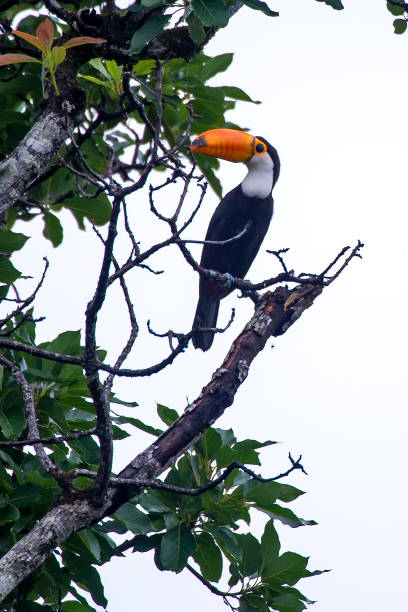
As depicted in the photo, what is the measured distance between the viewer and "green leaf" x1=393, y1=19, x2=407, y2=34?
4.26 meters

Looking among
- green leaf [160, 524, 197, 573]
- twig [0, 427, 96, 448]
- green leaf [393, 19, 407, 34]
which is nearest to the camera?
twig [0, 427, 96, 448]

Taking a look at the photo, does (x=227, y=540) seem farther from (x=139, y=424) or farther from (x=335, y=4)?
(x=335, y=4)

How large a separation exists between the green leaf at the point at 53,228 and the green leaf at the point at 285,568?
6.90 feet

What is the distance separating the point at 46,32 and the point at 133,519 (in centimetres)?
196

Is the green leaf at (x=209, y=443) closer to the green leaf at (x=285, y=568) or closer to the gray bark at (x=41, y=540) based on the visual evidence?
the green leaf at (x=285, y=568)

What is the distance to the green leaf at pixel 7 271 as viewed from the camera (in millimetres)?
3451

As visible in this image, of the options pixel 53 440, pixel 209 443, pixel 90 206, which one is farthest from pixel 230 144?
pixel 53 440

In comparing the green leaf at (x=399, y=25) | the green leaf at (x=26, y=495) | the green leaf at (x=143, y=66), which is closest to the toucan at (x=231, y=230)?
the green leaf at (x=399, y=25)

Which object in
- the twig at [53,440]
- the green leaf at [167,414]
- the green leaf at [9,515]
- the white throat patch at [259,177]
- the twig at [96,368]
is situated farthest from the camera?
the white throat patch at [259,177]

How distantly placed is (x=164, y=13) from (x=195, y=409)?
1786mm

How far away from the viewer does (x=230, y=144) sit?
720cm

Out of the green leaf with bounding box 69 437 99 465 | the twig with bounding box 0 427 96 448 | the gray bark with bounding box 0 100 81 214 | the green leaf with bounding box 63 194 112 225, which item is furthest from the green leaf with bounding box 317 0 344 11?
the green leaf with bounding box 69 437 99 465

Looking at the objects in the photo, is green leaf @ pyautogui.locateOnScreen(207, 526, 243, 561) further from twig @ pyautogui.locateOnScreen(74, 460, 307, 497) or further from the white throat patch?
the white throat patch

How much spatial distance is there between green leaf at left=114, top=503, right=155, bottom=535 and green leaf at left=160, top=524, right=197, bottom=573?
0.34ft
